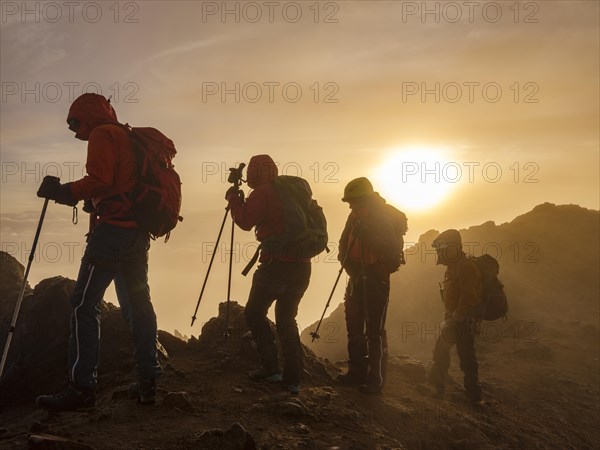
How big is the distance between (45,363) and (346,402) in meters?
5.08

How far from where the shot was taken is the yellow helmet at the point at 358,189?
340 inches

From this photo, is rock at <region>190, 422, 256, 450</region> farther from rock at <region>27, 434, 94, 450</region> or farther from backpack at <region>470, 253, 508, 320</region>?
backpack at <region>470, 253, 508, 320</region>

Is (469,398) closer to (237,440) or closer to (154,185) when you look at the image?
(237,440)

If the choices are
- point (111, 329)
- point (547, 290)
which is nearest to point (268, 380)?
point (111, 329)

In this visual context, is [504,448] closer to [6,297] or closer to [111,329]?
[111,329]

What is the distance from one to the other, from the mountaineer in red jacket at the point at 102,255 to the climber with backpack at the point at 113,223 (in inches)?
0.4

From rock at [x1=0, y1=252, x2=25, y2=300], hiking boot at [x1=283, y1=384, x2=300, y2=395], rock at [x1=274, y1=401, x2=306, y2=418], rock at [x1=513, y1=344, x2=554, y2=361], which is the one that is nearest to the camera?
rock at [x1=274, y1=401, x2=306, y2=418]

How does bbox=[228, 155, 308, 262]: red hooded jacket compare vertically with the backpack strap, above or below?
above

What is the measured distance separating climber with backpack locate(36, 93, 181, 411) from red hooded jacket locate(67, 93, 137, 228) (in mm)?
11

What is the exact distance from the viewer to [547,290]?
21641 mm

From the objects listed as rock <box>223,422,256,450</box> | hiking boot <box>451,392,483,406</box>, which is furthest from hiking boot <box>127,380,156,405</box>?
hiking boot <box>451,392,483,406</box>

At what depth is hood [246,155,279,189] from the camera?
7132mm

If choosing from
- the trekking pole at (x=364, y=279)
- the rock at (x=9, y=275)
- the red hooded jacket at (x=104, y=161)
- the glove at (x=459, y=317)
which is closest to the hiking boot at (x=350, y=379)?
the trekking pole at (x=364, y=279)

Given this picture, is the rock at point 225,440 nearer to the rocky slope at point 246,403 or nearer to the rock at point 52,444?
the rocky slope at point 246,403
